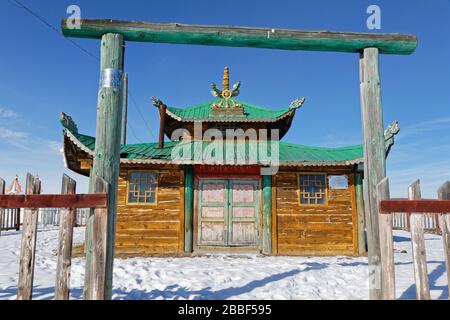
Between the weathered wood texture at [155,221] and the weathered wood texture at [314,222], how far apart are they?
10.3 feet

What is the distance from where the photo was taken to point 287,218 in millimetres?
9664

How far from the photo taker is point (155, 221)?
9.56 metres

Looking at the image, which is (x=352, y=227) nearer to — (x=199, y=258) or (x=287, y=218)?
(x=287, y=218)

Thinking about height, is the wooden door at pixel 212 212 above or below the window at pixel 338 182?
below

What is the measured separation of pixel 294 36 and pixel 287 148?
6.86 meters

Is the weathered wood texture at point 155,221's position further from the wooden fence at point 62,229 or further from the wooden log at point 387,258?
the wooden log at point 387,258

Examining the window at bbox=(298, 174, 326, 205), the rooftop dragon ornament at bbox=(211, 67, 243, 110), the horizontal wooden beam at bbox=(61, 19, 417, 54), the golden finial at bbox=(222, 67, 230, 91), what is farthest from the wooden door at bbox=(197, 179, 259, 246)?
the horizontal wooden beam at bbox=(61, 19, 417, 54)

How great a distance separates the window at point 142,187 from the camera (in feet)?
31.7

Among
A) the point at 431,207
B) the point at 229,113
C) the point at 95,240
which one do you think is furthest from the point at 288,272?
the point at 229,113

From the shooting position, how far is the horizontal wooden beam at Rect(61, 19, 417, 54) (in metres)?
3.99

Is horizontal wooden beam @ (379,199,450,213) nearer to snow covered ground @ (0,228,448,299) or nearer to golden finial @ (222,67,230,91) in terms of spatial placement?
snow covered ground @ (0,228,448,299)

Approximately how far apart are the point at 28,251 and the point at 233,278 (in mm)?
3926

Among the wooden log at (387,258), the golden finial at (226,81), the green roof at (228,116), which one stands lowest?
the wooden log at (387,258)

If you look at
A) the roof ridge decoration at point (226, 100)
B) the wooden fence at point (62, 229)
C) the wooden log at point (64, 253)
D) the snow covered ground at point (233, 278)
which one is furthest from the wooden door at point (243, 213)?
the wooden log at point (64, 253)
